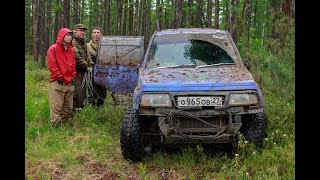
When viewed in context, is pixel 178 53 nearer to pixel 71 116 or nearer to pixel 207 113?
pixel 207 113

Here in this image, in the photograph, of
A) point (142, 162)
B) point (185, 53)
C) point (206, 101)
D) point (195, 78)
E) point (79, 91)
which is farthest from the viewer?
point (79, 91)

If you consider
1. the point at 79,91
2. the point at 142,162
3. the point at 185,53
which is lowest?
the point at 142,162

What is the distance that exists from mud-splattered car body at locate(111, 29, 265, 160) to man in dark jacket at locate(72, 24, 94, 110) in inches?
98.4

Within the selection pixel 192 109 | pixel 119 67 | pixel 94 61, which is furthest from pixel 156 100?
pixel 94 61

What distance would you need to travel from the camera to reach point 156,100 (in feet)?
14.5

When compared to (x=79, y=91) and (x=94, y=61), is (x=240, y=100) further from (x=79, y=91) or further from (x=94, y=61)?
(x=94, y=61)

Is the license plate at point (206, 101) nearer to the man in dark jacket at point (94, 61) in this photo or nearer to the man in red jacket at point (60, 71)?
the man in red jacket at point (60, 71)

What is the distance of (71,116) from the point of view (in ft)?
23.4

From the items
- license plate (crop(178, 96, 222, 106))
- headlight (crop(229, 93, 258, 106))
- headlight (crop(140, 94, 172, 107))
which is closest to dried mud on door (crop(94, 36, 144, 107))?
headlight (crop(140, 94, 172, 107))

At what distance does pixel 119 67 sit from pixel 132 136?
119 inches

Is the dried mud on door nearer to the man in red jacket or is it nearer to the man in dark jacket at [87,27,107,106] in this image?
the man in dark jacket at [87,27,107,106]

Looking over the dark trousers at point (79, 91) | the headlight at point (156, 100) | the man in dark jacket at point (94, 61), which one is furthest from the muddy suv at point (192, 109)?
the man in dark jacket at point (94, 61)

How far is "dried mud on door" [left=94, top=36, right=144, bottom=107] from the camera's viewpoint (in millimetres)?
7434

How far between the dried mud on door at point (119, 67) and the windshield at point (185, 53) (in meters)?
1.60
